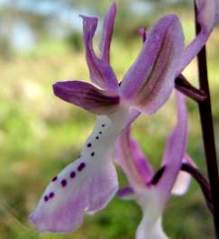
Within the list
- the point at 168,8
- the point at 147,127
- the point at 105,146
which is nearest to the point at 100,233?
the point at 105,146

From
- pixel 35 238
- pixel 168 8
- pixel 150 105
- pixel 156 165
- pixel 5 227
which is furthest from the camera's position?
pixel 168 8

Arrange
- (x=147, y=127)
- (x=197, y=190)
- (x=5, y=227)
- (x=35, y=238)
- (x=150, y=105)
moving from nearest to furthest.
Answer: (x=150, y=105) < (x=35, y=238) < (x=5, y=227) < (x=197, y=190) < (x=147, y=127)

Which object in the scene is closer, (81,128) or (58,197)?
(58,197)

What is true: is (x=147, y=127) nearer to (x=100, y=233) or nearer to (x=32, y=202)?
(x=32, y=202)

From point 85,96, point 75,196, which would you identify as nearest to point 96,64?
point 85,96

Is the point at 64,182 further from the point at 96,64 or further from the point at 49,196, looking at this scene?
the point at 96,64

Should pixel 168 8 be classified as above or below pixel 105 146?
below

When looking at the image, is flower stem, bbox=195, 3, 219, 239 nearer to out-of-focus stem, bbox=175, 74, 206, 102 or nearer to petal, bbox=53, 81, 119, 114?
out-of-focus stem, bbox=175, 74, 206, 102
